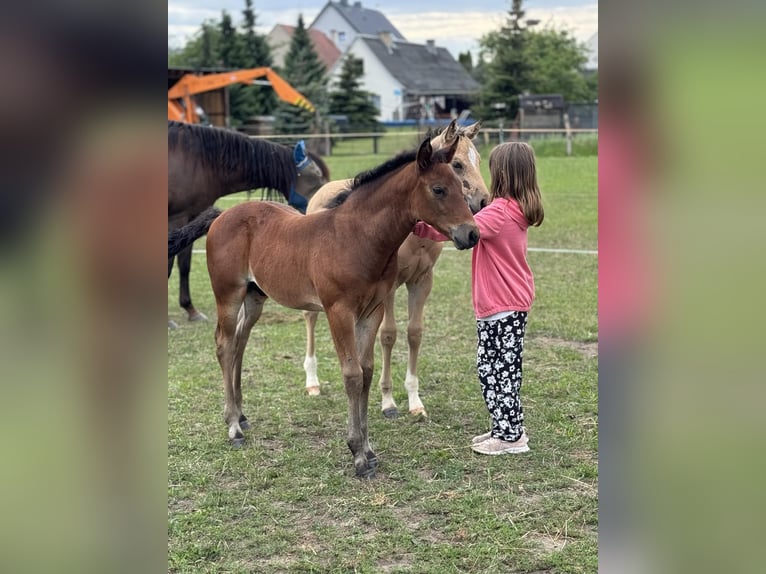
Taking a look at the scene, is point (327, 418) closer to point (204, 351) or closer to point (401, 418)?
point (401, 418)

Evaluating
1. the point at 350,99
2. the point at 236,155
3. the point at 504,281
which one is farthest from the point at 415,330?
the point at 350,99

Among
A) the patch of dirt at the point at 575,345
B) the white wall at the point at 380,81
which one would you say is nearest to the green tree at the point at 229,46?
the white wall at the point at 380,81

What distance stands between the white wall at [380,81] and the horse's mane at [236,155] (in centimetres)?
5200

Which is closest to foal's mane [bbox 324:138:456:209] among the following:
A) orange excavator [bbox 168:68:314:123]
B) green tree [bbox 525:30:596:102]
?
orange excavator [bbox 168:68:314:123]

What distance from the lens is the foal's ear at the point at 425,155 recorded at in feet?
11.4

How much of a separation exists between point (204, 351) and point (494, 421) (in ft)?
10.3

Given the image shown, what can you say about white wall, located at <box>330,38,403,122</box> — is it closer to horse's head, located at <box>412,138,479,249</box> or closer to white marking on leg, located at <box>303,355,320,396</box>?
white marking on leg, located at <box>303,355,320,396</box>

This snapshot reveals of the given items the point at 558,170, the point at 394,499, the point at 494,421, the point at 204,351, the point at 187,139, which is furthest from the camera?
the point at 558,170

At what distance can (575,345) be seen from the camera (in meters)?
6.25

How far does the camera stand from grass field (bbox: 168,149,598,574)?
3084 mm
